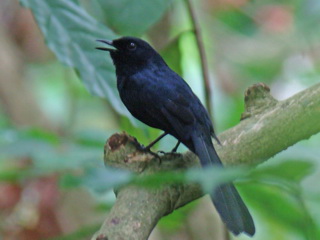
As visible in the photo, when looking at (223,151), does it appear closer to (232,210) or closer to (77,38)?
(232,210)

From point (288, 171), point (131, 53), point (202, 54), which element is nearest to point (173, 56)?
point (131, 53)

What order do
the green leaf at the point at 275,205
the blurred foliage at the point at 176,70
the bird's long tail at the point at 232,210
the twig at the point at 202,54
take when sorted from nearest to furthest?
the blurred foliage at the point at 176,70
the bird's long tail at the point at 232,210
the green leaf at the point at 275,205
the twig at the point at 202,54

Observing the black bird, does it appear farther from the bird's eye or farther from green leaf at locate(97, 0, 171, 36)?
green leaf at locate(97, 0, 171, 36)

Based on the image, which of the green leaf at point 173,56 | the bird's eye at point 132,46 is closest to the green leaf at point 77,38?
the green leaf at point 173,56

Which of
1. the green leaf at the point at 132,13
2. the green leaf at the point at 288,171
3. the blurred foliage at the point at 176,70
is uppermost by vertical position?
the green leaf at the point at 288,171

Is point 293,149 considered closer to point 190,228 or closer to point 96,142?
point 96,142

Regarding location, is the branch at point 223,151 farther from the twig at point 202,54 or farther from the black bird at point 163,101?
the twig at point 202,54
